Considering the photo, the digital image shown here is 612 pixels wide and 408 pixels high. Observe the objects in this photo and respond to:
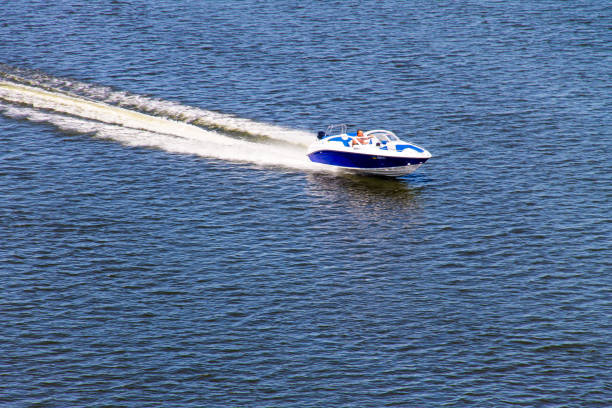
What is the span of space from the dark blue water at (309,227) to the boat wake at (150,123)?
0.37 m

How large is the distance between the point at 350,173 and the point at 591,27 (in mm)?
51703

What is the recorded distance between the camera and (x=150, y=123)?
294 ft

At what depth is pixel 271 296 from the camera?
60094mm

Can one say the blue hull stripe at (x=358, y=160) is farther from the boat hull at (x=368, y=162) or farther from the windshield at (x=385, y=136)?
the windshield at (x=385, y=136)

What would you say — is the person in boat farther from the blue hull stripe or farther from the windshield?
the blue hull stripe

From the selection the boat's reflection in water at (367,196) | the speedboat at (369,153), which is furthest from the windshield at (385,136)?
the boat's reflection in water at (367,196)

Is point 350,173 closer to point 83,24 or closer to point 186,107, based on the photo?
point 186,107

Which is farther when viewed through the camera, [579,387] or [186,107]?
[186,107]

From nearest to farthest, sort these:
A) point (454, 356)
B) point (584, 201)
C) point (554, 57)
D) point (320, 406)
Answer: point (320, 406) < point (454, 356) < point (584, 201) < point (554, 57)

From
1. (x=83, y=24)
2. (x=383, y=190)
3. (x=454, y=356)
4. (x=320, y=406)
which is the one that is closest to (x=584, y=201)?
(x=383, y=190)

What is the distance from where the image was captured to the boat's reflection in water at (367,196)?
72.7m

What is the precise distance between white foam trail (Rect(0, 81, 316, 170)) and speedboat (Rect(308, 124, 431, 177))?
2665 millimetres

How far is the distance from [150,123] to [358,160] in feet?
75.3

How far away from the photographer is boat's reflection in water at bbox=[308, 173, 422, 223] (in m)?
72.7
